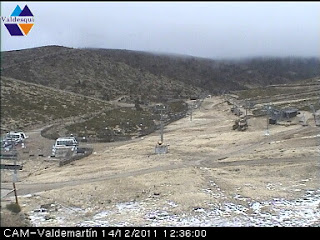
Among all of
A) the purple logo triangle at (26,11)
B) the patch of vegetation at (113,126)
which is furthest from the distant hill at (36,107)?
the purple logo triangle at (26,11)

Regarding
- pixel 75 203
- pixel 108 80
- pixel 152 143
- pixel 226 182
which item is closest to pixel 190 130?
pixel 152 143

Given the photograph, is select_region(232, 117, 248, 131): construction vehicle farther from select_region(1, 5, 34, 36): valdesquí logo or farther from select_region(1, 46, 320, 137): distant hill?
select_region(1, 5, 34, 36): valdesquí logo

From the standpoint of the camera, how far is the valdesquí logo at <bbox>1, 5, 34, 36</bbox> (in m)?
15.9

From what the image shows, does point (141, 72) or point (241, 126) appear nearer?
point (241, 126)

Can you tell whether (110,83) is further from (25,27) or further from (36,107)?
(25,27)

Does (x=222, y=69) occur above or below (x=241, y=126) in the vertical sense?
above

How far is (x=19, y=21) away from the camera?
16234 millimetres

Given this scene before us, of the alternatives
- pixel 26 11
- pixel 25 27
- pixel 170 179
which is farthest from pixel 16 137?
pixel 26 11

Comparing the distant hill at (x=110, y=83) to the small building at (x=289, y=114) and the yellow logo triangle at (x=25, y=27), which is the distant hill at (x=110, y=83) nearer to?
the yellow logo triangle at (x=25, y=27)

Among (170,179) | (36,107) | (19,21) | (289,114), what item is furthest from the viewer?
(36,107)

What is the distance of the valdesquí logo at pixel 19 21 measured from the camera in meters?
15.9

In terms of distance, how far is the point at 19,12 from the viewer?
16344 mm

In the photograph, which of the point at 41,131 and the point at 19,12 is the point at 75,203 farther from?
the point at 41,131

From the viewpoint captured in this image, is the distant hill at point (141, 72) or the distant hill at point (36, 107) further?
the distant hill at point (141, 72)
